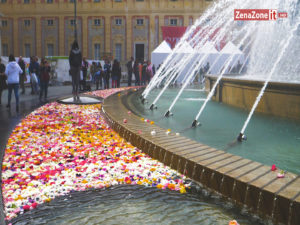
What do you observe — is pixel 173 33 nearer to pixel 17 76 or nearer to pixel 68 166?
pixel 17 76

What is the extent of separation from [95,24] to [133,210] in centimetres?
4332

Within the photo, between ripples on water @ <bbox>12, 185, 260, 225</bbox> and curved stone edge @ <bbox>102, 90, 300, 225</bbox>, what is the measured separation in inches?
5.5

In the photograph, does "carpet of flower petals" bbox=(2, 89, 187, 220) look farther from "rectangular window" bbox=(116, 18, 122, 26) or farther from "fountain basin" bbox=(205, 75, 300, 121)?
"rectangular window" bbox=(116, 18, 122, 26)

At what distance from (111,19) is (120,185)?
139 ft

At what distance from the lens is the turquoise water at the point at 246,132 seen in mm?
4441

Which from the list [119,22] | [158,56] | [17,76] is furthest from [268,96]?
[119,22]

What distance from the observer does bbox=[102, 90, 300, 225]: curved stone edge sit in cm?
253

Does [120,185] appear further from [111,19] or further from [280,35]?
[111,19]

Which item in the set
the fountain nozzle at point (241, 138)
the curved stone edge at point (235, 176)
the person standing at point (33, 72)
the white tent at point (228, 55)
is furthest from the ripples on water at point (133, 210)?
Result: the white tent at point (228, 55)

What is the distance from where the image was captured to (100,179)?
3.83 meters

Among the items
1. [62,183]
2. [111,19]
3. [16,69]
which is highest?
[111,19]

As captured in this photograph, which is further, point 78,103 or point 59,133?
point 78,103

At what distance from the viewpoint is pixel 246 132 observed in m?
5.80

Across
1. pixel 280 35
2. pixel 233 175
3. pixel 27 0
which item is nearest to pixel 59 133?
pixel 233 175
